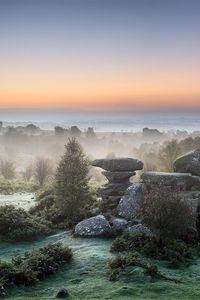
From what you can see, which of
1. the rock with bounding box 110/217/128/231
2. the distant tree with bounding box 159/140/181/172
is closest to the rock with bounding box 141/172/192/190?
the rock with bounding box 110/217/128/231

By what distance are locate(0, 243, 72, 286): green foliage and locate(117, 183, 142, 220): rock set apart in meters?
9.00

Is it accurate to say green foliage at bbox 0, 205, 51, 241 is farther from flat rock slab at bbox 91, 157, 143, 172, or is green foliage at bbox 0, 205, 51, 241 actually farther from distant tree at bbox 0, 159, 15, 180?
distant tree at bbox 0, 159, 15, 180

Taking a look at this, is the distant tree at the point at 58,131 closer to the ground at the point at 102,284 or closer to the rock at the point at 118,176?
the rock at the point at 118,176

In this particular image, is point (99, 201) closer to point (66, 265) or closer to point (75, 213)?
point (75, 213)

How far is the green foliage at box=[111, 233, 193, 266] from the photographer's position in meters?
21.9

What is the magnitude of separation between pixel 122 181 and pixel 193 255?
13714 millimetres

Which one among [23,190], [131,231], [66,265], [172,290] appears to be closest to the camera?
[172,290]

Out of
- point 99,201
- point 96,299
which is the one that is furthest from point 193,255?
point 99,201

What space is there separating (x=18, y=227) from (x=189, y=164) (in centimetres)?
1552

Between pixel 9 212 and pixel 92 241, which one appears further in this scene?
pixel 9 212

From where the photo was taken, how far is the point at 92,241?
26.4 meters

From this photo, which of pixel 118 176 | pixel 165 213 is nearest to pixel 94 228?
pixel 165 213

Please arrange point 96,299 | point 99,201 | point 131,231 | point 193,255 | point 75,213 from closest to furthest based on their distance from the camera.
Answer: point 96,299 → point 193,255 → point 131,231 → point 75,213 → point 99,201

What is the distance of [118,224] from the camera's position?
1118 inches
